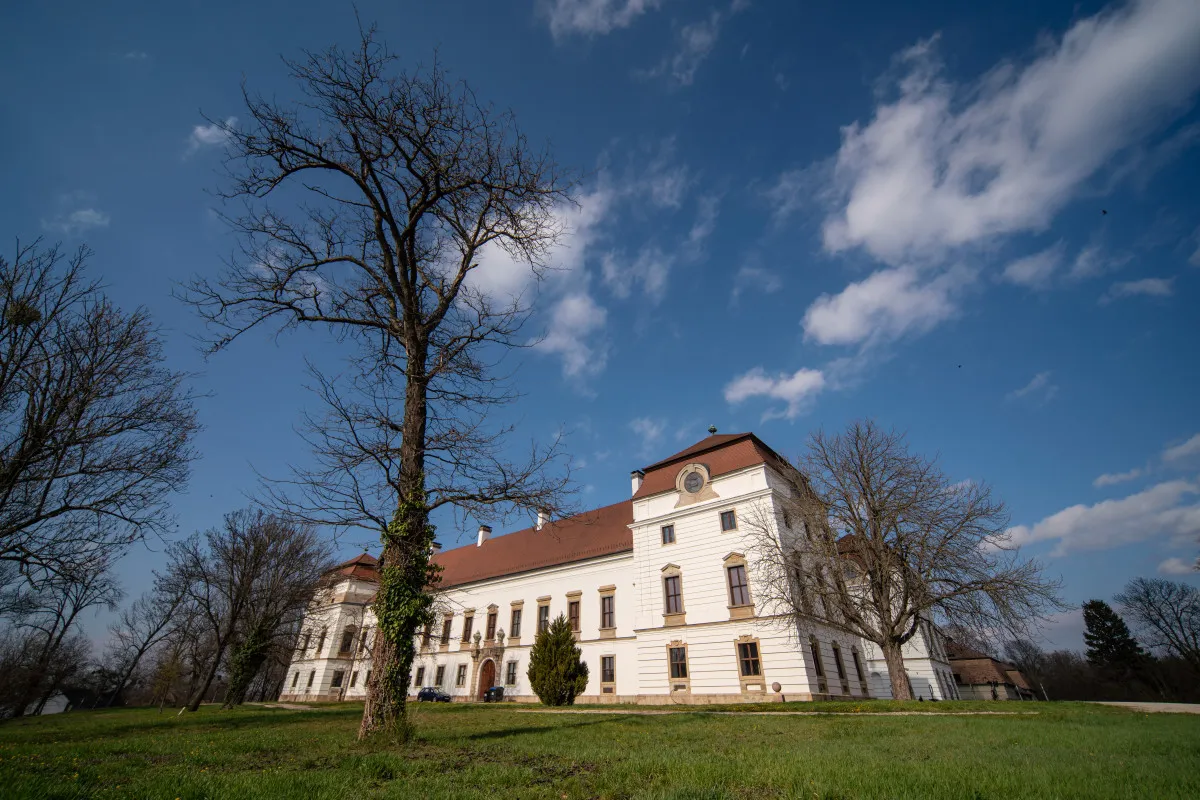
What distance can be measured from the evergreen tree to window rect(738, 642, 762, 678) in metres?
58.4

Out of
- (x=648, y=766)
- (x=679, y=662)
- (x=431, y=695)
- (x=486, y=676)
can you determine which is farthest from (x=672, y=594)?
(x=648, y=766)

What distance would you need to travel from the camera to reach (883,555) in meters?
20.2

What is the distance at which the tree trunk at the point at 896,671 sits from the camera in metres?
18.9

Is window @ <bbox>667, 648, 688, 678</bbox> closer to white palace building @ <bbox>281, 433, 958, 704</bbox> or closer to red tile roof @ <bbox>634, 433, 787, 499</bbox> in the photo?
white palace building @ <bbox>281, 433, 958, 704</bbox>

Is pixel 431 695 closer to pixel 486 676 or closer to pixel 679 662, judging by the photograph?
pixel 486 676

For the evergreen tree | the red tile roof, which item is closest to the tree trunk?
the red tile roof

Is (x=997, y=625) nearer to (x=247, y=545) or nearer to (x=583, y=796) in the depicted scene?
(x=583, y=796)

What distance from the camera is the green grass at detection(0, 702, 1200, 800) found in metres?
4.45

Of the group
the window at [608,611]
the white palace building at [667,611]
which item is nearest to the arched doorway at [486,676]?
the white palace building at [667,611]

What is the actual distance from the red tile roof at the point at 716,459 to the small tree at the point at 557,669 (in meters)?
8.80

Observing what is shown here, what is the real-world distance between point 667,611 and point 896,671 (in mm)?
10724

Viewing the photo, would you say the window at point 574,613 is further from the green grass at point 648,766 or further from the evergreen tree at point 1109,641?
the evergreen tree at point 1109,641

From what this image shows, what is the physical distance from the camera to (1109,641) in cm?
5553

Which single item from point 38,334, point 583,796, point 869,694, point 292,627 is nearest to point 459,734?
point 583,796
